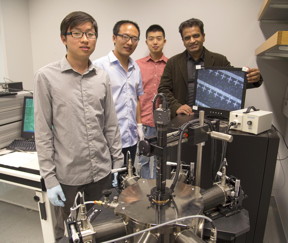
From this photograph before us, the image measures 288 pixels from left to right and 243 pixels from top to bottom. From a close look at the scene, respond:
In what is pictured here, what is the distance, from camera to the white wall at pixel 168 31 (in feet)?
7.38

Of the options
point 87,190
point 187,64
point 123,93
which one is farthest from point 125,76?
point 87,190

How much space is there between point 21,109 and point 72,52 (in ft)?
3.71

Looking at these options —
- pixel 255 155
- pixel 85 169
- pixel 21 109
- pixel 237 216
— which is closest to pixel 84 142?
pixel 85 169

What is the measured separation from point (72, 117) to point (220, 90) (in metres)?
0.93

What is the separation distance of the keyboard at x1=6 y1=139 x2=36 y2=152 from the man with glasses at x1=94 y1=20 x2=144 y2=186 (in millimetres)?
766

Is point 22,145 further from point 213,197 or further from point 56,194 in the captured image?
point 213,197

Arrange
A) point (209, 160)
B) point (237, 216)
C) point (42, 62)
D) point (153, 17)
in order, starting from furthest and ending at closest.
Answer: point (42, 62) < point (153, 17) < point (209, 160) < point (237, 216)

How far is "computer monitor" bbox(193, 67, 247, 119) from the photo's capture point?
144cm

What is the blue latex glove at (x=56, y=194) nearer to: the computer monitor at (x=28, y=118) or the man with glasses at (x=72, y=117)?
the man with glasses at (x=72, y=117)

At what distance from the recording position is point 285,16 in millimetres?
2057

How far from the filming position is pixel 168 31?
2471 millimetres

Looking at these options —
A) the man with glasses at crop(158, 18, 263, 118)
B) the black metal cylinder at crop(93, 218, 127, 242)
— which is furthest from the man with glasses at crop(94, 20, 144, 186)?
the black metal cylinder at crop(93, 218, 127, 242)

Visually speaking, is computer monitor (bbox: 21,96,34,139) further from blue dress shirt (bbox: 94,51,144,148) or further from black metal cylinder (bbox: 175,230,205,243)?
black metal cylinder (bbox: 175,230,205,243)

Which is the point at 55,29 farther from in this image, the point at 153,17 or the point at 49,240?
the point at 49,240
